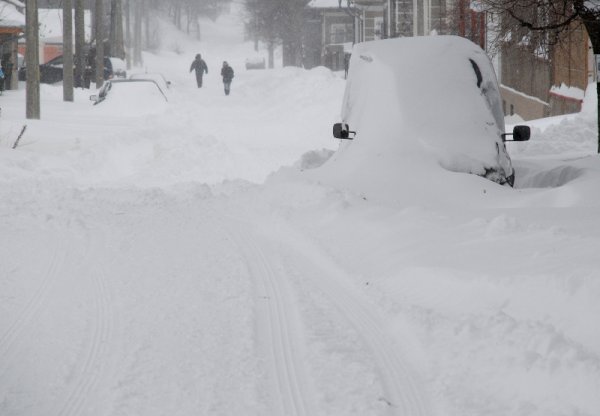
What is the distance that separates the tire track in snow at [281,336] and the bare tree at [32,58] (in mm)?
17594

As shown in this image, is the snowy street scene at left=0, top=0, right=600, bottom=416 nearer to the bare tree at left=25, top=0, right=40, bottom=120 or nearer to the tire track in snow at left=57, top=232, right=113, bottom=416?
the tire track in snow at left=57, top=232, right=113, bottom=416

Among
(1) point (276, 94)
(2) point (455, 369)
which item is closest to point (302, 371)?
(2) point (455, 369)

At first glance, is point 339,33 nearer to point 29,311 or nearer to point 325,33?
point 325,33

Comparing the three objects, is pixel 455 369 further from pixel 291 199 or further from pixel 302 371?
Answer: pixel 291 199

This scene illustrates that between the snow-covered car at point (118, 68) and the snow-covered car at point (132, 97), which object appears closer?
the snow-covered car at point (132, 97)

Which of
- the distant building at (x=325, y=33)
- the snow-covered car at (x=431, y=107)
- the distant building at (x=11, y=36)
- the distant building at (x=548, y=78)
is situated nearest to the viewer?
the snow-covered car at (x=431, y=107)

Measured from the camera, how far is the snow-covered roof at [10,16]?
40.1m

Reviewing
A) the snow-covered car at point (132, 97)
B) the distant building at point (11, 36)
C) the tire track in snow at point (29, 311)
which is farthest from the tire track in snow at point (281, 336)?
the distant building at point (11, 36)

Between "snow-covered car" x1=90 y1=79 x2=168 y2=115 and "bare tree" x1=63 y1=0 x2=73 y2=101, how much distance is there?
9.46 feet

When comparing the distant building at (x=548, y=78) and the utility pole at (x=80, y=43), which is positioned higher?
the utility pole at (x=80, y=43)

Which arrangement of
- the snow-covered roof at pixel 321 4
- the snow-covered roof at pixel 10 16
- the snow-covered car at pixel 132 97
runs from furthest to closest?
the snow-covered roof at pixel 321 4, the snow-covered roof at pixel 10 16, the snow-covered car at pixel 132 97

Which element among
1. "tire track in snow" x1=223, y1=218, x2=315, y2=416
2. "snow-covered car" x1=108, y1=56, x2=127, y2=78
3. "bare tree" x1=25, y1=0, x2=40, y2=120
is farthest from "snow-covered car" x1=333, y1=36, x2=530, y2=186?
"snow-covered car" x1=108, y1=56, x2=127, y2=78

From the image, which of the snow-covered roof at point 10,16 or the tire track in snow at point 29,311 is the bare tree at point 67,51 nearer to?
the snow-covered roof at point 10,16

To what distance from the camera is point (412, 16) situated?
177ft
